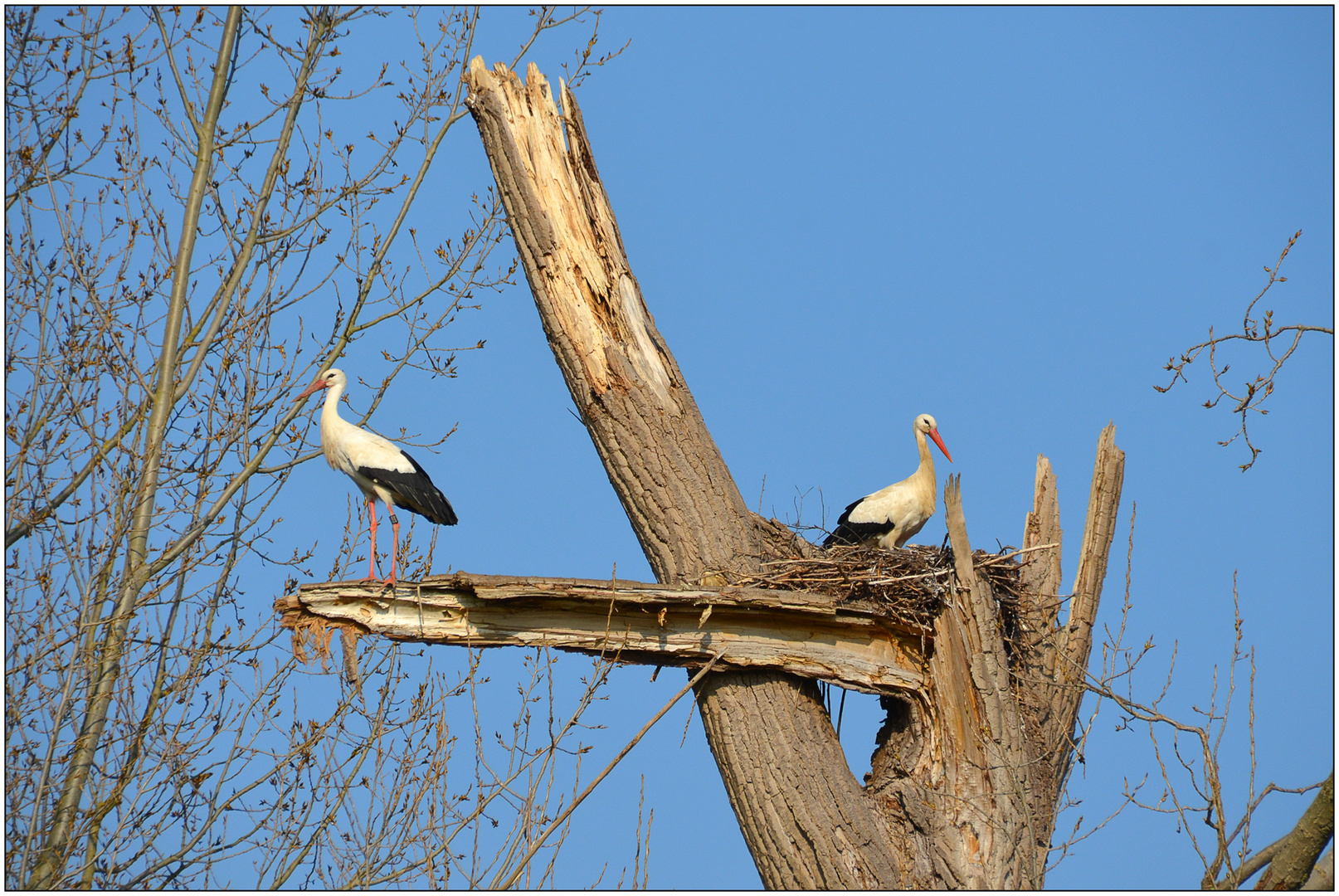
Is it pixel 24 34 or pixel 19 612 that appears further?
pixel 24 34

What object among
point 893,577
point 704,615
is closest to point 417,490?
point 704,615

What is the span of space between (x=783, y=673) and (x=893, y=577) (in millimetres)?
758

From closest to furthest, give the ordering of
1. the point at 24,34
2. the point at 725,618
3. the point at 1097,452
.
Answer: the point at 725,618 → the point at 1097,452 → the point at 24,34

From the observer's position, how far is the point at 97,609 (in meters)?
6.97

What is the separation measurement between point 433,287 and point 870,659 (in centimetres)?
454

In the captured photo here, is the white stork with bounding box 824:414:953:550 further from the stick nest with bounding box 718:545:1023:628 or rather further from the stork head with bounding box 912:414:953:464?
the stick nest with bounding box 718:545:1023:628

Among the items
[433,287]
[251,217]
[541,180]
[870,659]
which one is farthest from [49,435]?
[870,659]

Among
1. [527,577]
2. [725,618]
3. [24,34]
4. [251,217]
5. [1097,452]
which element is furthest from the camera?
[251,217]

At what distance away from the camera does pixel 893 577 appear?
5.71 metres

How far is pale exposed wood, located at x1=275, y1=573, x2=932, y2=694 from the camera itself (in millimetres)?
5262

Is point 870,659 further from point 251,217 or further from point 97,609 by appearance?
point 251,217

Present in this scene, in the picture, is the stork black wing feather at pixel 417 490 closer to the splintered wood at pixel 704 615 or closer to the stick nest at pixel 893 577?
the splintered wood at pixel 704 615

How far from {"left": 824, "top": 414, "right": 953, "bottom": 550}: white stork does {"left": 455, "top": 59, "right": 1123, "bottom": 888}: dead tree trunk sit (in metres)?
2.08

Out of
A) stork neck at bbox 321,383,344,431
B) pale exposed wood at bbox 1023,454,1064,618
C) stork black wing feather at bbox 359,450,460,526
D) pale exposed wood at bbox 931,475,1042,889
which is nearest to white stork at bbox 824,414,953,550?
pale exposed wood at bbox 1023,454,1064,618
